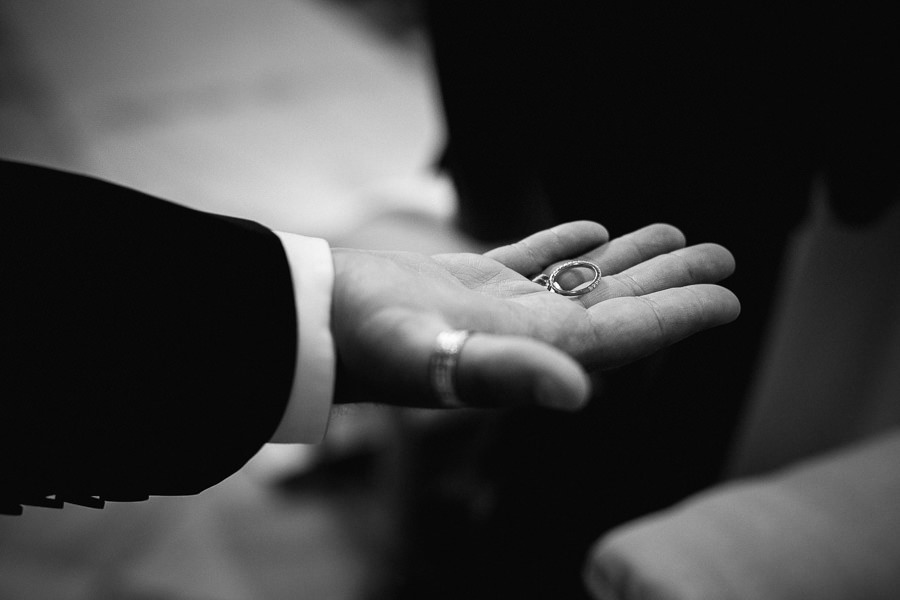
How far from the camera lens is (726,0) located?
0.98 meters

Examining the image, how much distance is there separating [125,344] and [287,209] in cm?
290

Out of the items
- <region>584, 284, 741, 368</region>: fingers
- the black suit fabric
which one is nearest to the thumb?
<region>584, 284, 741, 368</region>: fingers

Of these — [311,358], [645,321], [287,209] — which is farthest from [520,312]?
[287,209]

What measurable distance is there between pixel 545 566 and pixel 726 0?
1360 millimetres

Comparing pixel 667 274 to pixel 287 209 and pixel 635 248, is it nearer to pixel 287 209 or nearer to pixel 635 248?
pixel 635 248

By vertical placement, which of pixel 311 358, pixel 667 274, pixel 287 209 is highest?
pixel 667 274

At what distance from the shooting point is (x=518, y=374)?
0.58 m

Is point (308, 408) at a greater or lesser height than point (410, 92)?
lesser

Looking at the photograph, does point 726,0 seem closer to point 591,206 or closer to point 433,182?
point 591,206

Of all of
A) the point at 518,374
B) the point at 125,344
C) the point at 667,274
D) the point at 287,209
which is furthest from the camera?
the point at 287,209

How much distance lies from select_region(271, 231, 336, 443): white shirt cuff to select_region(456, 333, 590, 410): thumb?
0.21m

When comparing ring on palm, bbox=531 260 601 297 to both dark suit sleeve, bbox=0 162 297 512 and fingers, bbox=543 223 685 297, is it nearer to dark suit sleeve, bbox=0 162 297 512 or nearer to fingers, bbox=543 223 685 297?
fingers, bbox=543 223 685 297

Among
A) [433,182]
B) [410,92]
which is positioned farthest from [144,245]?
[410,92]

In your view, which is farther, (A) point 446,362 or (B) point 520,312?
(B) point 520,312
